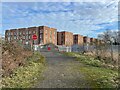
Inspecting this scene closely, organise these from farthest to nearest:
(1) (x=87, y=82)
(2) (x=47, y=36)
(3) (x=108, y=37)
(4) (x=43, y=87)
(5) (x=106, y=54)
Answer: (2) (x=47, y=36) → (3) (x=108, y=37) → (5) (x=106, y=54) → (1) (x=87, y=82) → (4) (x=43, y=87)

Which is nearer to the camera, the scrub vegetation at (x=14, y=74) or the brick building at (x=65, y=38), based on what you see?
the scrub vegetation at (x=14, y=74)

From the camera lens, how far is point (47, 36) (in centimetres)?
7025

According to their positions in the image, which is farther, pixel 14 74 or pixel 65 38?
pixel 65 38

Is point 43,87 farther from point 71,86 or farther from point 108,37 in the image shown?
point 108,37

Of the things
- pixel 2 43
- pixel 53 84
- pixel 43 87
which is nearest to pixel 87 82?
pixel 53 84

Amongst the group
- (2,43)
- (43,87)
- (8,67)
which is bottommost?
(43,87)

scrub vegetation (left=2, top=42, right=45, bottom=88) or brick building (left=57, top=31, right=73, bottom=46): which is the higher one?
brick building (left=57, top=31, right=73, bottom=46)

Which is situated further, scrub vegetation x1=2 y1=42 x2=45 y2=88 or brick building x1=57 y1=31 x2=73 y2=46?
brick building x1=57 y1=31 x2=73 y2=46

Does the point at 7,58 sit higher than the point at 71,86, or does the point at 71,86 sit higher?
the point at 7,58

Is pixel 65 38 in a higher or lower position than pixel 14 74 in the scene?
higher

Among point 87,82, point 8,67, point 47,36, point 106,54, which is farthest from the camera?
point 47,36

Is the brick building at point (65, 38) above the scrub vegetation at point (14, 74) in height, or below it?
above

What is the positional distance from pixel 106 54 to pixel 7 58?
10.3m

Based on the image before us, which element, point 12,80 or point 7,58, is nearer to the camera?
point 12,80
